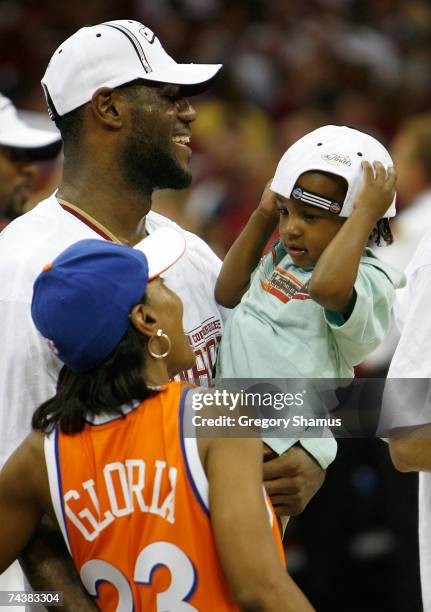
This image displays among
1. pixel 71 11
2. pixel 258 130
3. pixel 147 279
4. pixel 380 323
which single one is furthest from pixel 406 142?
pixel 71 11

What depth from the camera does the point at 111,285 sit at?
2.38m

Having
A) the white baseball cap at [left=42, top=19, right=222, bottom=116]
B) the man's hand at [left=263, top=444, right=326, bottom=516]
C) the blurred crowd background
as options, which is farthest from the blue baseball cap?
the blurred crowd background

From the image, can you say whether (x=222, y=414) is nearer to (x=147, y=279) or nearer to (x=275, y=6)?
(x=147, y=279)

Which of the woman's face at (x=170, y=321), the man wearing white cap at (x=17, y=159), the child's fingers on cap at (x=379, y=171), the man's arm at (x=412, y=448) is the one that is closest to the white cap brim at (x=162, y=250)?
the woman's face at (x=170, y=321)

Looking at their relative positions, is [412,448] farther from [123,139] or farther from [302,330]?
[123,139]

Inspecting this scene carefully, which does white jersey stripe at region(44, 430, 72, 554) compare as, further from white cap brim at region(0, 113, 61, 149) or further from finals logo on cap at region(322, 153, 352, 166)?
white cap brim at region(0, 113, 61, 149)

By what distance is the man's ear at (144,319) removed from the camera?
2402 mm

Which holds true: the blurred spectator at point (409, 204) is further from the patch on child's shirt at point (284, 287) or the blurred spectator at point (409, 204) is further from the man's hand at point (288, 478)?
the man's hand at point (288, 478)

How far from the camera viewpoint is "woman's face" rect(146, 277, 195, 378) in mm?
2459

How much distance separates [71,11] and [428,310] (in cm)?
771

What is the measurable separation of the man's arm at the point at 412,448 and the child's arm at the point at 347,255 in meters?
0.33

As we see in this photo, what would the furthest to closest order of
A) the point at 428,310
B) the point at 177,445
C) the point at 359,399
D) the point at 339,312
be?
the point at 359,399 → the point at 339,312 → the point at 428,310 → the point at 177,445

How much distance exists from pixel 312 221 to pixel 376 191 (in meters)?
0.19

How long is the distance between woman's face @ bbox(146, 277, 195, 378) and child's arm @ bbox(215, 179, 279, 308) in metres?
0.55
